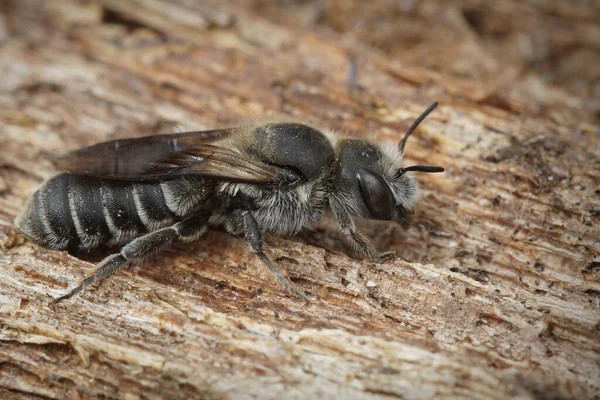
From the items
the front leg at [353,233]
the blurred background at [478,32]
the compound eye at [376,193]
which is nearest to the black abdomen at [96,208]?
the front leg at [353,233]

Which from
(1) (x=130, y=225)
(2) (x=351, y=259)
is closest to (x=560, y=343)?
(2) (x=351, y=259)

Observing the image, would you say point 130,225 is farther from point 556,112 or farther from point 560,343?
point 556,112

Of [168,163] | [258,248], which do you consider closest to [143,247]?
[168,163]

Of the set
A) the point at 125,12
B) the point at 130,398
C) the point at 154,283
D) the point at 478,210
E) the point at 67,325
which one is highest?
the point at 125,12

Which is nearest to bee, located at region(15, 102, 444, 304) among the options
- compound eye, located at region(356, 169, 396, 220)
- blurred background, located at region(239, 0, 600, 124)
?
compound eye, located at region(356, 169, 396, 220)

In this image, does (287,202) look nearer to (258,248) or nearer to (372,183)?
(258,248)

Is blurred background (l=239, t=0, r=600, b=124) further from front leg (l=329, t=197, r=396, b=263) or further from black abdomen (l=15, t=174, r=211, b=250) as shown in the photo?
black abdomen (l=15, t=174, r=211, b=250)

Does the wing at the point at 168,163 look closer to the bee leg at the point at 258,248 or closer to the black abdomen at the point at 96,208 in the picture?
the black abdomen at the point at 96,208
